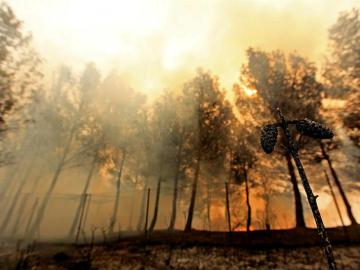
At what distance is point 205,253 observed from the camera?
16234 millimetres

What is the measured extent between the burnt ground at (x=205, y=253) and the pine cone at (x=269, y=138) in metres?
11.9

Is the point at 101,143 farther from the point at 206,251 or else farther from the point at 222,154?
the point at 206,251

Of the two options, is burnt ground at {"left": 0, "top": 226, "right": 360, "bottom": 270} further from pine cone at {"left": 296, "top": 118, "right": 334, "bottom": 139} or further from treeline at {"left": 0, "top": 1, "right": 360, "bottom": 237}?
pine cone at {"left": 296, "top": 118, "right": 334, "bottom": 139}

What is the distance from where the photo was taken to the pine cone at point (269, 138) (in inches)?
193

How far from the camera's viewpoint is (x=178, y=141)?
26406 mm

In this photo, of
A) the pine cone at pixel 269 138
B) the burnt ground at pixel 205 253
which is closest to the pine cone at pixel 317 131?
the pine cone at pixel 269 138

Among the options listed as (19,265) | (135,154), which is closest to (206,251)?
(19,265)

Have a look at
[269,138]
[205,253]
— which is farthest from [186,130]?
[269,138]

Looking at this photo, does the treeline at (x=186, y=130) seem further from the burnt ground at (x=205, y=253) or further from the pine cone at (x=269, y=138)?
the pine cone at (x=269, y=138)

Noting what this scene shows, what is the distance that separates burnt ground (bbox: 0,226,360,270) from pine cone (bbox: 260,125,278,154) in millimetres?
11902

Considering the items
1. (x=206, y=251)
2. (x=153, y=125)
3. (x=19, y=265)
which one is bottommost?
(x=19, y=265)

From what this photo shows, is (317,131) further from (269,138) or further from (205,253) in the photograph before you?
(205,253)

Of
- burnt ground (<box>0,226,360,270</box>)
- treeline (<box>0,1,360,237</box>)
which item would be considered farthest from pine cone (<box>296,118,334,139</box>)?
treeline (<box>0,1,360,237</box>)

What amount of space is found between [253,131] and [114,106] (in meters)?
14.4
